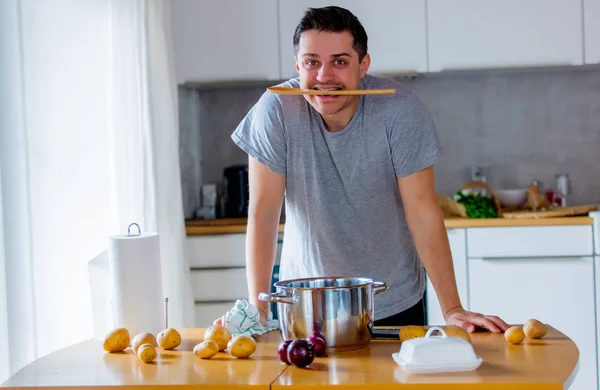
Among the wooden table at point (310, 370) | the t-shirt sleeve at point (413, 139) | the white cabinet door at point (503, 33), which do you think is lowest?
the wooden table at point (310, 370)

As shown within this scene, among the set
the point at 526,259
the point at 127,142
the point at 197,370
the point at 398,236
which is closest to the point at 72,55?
the point at 127,142

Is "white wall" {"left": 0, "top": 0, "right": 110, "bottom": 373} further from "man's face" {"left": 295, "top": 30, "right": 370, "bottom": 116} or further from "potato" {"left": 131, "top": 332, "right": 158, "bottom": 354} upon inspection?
"man's face" {"left": 295, "top": 30, "right": 370, "bottom": 116}

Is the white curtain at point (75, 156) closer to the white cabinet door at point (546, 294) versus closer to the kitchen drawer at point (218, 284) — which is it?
the kitchen drawer at point (218, 284)

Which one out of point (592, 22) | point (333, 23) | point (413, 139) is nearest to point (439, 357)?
point (413, 139)

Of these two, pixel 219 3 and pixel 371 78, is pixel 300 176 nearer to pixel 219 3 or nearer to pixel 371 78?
pixel 371 78

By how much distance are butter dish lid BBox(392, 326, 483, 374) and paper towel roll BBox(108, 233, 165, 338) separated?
593mm

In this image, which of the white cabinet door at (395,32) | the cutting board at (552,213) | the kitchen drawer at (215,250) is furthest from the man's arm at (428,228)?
the white cabinet door at (395,32)

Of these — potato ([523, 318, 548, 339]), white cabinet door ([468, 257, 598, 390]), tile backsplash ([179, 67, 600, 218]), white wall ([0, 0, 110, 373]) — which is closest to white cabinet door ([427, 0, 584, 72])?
tile backsplash ([179, 67, 600, 218])

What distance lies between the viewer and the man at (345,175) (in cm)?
209

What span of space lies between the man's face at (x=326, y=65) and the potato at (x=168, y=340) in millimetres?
642

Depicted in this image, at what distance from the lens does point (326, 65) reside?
81.1 inches

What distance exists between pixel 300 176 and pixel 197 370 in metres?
0.77

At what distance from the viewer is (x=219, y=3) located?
3840 mm

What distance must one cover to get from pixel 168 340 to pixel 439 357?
560 millimetres
